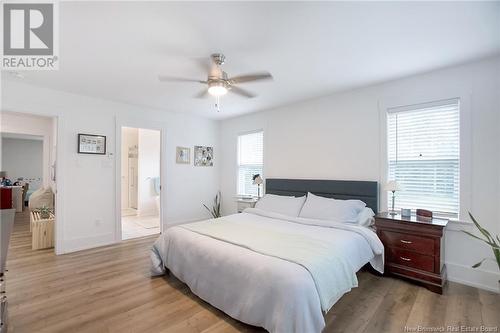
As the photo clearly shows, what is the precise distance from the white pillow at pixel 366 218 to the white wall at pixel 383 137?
315 millimetres

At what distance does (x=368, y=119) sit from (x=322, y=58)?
4.45 ft

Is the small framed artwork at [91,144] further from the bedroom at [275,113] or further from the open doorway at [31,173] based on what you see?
the open doorway at [31,173]

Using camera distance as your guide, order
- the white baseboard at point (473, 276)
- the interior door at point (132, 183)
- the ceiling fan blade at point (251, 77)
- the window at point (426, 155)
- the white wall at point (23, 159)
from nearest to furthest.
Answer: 1. the ceiling fan blade at point (251, 77)
2. the white baseboard at point (473, 276)
3. the window at point (426, 155)
4. the interior door at point (132, 183)
5. the white wall at point (23, 159)

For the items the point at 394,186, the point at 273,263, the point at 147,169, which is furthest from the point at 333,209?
the point at 147,169

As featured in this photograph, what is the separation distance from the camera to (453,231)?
2.75m

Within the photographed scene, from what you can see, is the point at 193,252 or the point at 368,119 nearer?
the point at 193,252

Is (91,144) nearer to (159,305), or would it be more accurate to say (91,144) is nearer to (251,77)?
(159,305)

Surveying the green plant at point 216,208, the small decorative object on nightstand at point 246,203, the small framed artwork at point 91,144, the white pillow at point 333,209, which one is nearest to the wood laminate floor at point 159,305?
the white pillow at point 333,209

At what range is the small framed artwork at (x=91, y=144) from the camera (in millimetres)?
3803

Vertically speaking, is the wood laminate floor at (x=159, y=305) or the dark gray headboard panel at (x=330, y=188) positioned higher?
the dark gray headboard panel at (x=330, y=188)

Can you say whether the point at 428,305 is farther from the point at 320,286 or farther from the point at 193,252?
the point at 193,252

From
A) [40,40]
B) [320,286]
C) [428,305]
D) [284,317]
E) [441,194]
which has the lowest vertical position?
[428,305]

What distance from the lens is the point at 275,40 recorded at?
7.18 ft

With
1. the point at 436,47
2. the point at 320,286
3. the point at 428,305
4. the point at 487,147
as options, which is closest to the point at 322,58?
the point at 436,47
